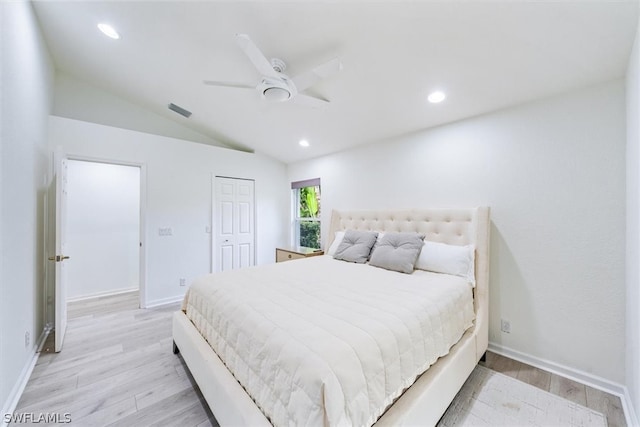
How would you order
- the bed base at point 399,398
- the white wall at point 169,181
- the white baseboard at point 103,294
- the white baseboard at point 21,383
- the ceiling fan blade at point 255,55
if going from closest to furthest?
1. the bed base at point 399,398
2. the ceiling fan blade at point 255,55
3. the white baseboard at point 21,383
4. the white wall at point 169,181
5. the white baseboard at point 103,294

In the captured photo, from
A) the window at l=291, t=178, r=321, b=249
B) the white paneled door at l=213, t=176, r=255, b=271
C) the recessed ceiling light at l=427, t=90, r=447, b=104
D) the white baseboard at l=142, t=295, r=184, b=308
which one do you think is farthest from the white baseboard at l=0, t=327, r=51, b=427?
the recessed ceiling light at l=427, t=90, r=447, b=104

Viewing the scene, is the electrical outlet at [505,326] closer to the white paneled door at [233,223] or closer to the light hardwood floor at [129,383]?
the light hardwood floor at [129,383]

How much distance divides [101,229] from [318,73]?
4.55 m

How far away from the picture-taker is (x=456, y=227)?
263 centimetres

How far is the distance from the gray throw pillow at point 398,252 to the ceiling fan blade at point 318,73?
176 cm

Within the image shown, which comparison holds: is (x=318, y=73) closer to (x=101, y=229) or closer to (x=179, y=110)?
(x=179, y=110)

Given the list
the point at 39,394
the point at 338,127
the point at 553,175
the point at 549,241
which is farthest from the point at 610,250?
the point at 39,394

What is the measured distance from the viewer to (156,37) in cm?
233

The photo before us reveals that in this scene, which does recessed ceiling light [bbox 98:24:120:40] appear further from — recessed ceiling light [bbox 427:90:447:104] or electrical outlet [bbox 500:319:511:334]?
electrical outlet [bbox 500:319:511:334]

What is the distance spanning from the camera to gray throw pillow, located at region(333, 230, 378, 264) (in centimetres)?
294

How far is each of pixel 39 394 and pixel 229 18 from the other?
3161mm

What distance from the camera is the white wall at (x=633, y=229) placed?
149cm

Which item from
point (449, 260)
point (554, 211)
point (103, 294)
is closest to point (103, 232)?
point (103, 294)

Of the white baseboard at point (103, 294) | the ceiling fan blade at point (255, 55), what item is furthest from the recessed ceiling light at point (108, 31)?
the white baseboard at point (103, 294)
